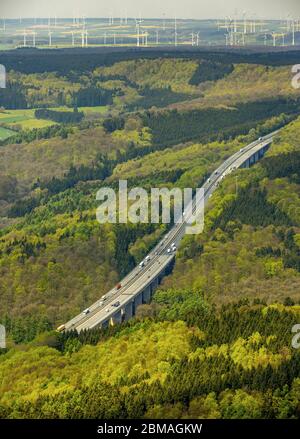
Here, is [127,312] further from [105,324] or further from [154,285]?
[154,285]

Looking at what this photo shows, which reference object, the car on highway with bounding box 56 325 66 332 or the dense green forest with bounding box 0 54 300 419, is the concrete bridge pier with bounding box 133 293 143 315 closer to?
the dense green forest with bounding box 0 54 300 419

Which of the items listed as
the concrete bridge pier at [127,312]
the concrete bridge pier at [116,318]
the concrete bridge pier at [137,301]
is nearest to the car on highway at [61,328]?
the concrete bridge pier at [116,318]

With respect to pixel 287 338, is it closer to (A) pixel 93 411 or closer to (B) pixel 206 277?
(A) pixel 93 411

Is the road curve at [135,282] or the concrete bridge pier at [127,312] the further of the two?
the concrete bridge pier at [127,312]

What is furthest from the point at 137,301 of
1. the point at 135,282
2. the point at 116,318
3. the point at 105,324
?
the point at 105,324

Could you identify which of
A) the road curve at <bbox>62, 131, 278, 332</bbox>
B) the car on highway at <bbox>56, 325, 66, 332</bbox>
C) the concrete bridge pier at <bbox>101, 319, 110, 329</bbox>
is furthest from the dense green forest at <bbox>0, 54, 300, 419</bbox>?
the concrete bridge pier at <bbox>101, 319, 110, 329</bbox>

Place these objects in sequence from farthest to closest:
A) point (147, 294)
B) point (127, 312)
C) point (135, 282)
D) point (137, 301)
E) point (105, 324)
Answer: point (135, 282)
point (147, 294)
point (137, 301)
point (127, 312)
point (105, 324)

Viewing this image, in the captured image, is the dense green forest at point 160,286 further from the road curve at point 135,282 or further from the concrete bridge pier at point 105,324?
the concrete bridge pier at point 105,324

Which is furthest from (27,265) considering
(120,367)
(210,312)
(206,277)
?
(120,367)
